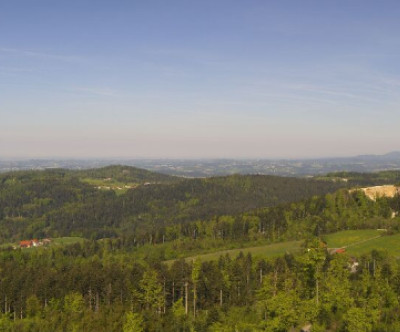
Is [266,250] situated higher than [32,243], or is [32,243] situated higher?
[266,250]

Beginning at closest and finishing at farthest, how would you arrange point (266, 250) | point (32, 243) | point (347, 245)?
point (347, 245) < point (266, 250) < point (32, 243)

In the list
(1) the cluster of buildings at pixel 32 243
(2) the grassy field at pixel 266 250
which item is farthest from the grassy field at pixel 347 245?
(1) the cluster of buildings at pixel 32 243

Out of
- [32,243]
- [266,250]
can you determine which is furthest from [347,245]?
[32,243]

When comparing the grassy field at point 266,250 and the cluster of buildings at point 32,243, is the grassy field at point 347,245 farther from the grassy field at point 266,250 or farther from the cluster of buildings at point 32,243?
the cluster of buildings at point 32,243

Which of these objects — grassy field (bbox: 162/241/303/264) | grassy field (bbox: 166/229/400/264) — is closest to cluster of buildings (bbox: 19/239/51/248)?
grassy field (bbox: 162/241/303/264)

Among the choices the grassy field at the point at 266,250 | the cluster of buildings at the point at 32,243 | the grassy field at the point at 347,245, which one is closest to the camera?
the grassy field at the point at 347,245

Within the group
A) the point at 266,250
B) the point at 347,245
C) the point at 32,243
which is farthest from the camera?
the point at 32,243

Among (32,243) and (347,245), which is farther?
(32,243)

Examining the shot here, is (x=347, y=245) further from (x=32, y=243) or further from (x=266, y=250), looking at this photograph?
(x=32, y=243)

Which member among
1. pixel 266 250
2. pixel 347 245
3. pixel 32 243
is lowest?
pixel 32 243

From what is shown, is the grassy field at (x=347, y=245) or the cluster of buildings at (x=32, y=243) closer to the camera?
the grassy field at (x=347, y=245)

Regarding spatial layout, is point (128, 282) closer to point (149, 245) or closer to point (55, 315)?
point (55, 315)
